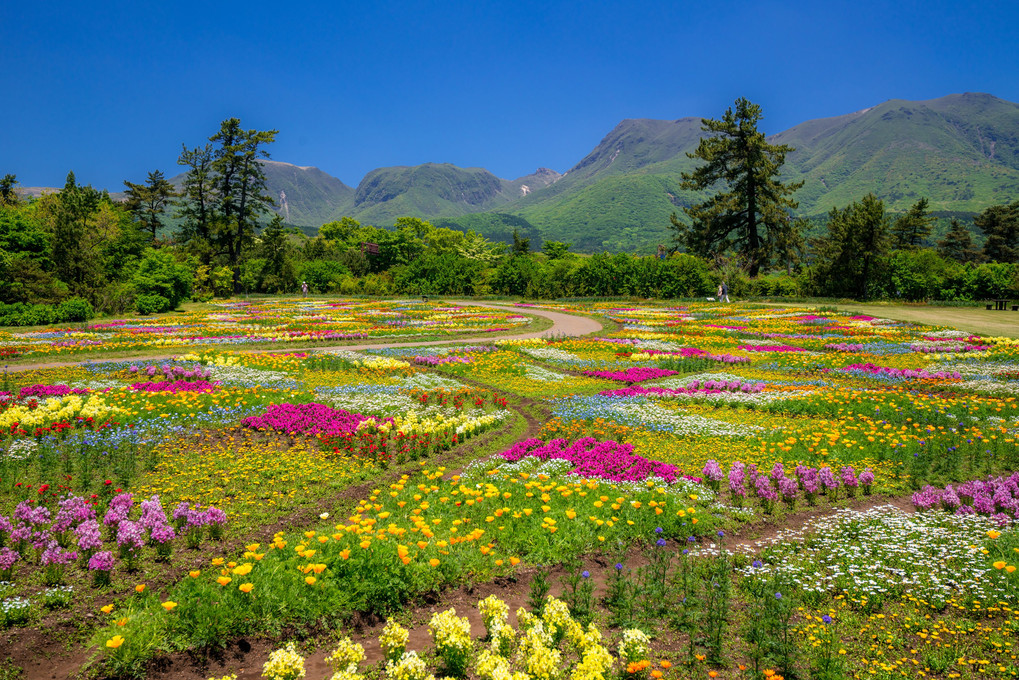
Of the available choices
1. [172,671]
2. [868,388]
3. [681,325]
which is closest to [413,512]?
[172,671]

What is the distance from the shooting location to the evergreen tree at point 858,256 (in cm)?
5031

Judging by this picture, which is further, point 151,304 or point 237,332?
point 151,304

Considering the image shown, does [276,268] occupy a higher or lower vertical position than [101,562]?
higher

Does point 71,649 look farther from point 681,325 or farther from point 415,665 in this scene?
point 681,325

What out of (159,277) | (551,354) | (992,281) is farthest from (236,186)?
(992,281)

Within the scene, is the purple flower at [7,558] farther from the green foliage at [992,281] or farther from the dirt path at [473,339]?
the green foliage at [992,281]

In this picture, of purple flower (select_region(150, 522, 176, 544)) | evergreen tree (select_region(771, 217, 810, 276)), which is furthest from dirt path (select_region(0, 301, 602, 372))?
evergreen tree (select_region(771, 217, 810, 276))

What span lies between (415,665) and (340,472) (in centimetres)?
534

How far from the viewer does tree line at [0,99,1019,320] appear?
117 feet

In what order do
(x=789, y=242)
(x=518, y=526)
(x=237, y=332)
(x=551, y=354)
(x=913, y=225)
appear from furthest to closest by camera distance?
1. (x=913, y=225)
2. (x=789, y=242)
3. (x=237, y=332)
4. (x=551, y=354)
5. (x=518, y=526)

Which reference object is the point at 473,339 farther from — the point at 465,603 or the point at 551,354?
the point at 465,603

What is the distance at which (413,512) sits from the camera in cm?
663

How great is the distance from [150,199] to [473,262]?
1822 inches

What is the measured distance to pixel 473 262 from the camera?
72000 millimetres
